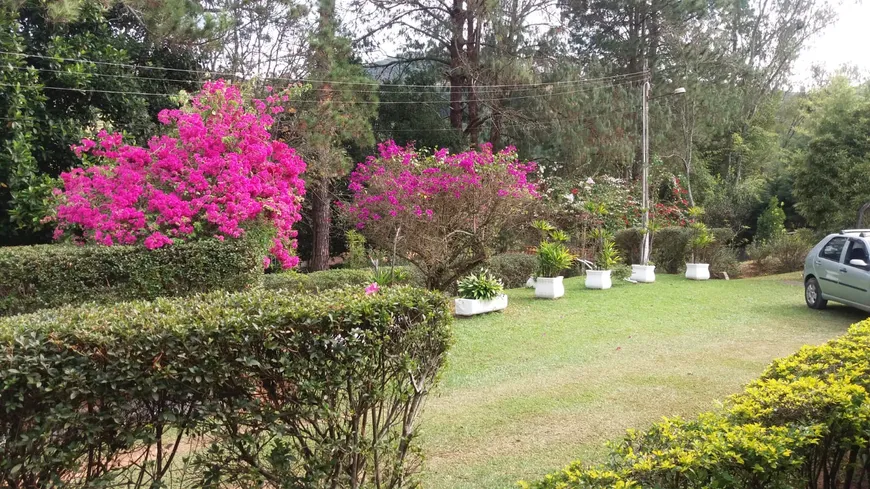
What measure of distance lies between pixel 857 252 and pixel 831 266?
0.44m

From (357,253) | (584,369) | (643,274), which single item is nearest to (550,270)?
(643,274)

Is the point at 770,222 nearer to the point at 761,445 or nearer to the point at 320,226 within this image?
the point at 320,226

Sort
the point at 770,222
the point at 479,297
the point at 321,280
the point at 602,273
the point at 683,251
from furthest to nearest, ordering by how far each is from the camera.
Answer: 1. the point at 770,222
2. the point at 683,251
3. the point at 602,273
4. the point at 321,280
5. the point at 479,297

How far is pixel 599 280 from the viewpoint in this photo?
11.5 meters

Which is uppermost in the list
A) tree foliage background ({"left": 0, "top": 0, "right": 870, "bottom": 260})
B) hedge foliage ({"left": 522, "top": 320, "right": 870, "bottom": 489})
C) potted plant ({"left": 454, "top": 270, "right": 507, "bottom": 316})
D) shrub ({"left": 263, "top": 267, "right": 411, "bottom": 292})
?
tree foliage background ({"left": 0, "top": 0, "right": 870, "bottom": 260})

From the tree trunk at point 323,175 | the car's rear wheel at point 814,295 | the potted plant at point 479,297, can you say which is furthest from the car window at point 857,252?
the tree trunk at point 323,175

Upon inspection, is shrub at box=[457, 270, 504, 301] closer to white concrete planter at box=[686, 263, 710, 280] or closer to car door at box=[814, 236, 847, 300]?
car door at box=[814, 236, 847, 300]

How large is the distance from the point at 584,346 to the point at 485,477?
3637 mm

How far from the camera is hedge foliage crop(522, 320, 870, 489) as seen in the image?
6.53ft

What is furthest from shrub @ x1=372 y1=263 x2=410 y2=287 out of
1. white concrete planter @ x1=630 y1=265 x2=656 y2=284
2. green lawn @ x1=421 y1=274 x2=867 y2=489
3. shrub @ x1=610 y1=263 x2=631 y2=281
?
white concrete planter @ x1=630 y1=265 x2=656 y2=284

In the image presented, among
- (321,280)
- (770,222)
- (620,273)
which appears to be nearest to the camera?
(321,280)

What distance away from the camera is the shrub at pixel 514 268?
40.7ft

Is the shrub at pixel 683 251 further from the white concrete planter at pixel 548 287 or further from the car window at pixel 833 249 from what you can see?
the white concrete planter at pixel 548 287

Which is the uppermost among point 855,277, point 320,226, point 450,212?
point 450,212
